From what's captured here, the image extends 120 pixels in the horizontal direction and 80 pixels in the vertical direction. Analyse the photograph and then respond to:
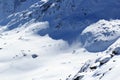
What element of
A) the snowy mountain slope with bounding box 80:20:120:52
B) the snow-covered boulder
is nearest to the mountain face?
the snowy mountain slope with bounding box 80:20:120:52

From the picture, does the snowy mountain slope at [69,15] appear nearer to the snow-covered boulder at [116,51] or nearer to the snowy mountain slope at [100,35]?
the snowy mountain slope at [100,35]

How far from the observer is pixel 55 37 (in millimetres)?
89250

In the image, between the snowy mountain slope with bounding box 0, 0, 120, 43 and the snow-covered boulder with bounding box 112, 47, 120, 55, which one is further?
the snowy mountain slope with bounding box 0, 0, 120, 43

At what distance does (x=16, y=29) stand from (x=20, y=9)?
10975mm

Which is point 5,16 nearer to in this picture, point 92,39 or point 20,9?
point 20,9

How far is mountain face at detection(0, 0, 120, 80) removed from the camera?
254ft

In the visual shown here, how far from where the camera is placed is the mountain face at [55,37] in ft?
254

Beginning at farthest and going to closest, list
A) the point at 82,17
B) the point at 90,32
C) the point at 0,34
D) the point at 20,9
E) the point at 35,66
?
the point at 20,9, the point at 0,34, the point at 82,17, the point at 90,32, the point at 35,66

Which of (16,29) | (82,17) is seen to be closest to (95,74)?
(82,17)

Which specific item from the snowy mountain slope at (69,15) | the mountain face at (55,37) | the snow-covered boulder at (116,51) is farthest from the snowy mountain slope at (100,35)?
the snow-covered boulder at (116,51)

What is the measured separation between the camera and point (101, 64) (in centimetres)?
4681

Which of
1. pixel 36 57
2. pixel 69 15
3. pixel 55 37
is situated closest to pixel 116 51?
pixel 36 57

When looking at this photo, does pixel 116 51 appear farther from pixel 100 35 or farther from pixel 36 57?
pixel 36 57

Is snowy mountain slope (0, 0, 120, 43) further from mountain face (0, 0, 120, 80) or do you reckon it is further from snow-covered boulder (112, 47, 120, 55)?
snow-covered boulder (112, 47, 120, 55)
